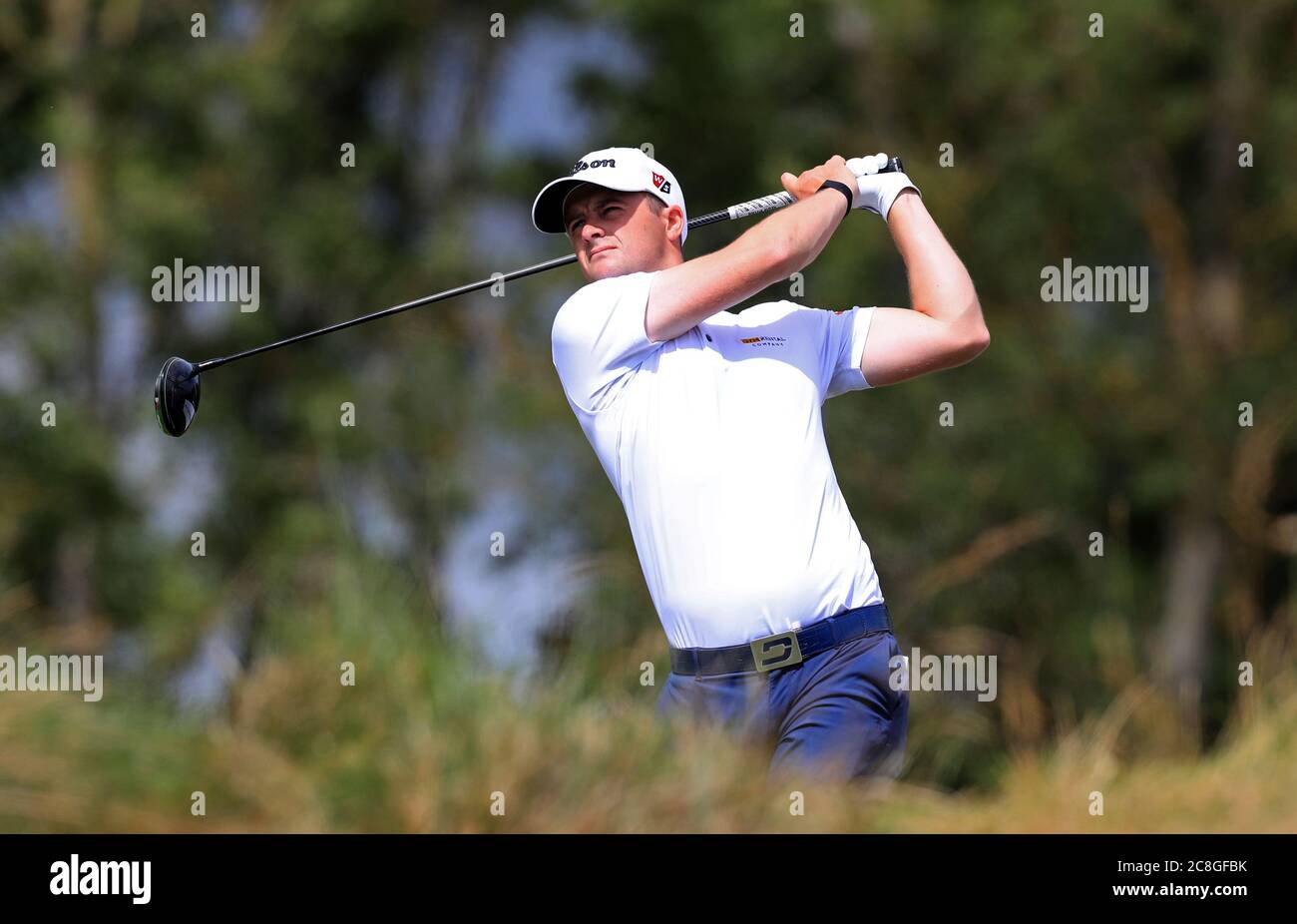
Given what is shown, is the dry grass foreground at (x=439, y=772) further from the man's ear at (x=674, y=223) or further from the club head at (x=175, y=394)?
the man's ear at (x=674, y=223)

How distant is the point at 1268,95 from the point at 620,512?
6968mm

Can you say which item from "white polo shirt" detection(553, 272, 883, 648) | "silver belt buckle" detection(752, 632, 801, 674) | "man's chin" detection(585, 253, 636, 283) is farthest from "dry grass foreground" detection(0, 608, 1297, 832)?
"man's chin" detection(585, 253, 636, 283)

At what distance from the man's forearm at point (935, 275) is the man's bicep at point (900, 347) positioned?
4cm

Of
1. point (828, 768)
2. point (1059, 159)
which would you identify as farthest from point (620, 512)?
point (828, 768)

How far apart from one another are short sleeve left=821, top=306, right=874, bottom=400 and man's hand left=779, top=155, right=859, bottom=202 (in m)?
0.32

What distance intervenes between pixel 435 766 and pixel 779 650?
1136 mm

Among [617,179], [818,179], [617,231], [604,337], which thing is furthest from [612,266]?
[818,179]

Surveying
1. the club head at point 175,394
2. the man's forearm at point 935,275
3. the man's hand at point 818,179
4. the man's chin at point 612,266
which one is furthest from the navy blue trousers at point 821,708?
the club head at point 175,394

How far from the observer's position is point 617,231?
15.1ft

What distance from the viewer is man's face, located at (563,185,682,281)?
181 inches

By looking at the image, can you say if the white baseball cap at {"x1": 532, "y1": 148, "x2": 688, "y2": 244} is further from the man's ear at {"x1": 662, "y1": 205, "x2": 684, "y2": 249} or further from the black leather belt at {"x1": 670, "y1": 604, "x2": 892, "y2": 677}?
the black leather belt at {"x1": 670, "y1": 604, "x2": 892, "y2": 677}

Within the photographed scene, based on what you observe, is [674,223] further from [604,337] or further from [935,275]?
Answer: [935,275]

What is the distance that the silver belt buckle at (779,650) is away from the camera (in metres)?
4.20
